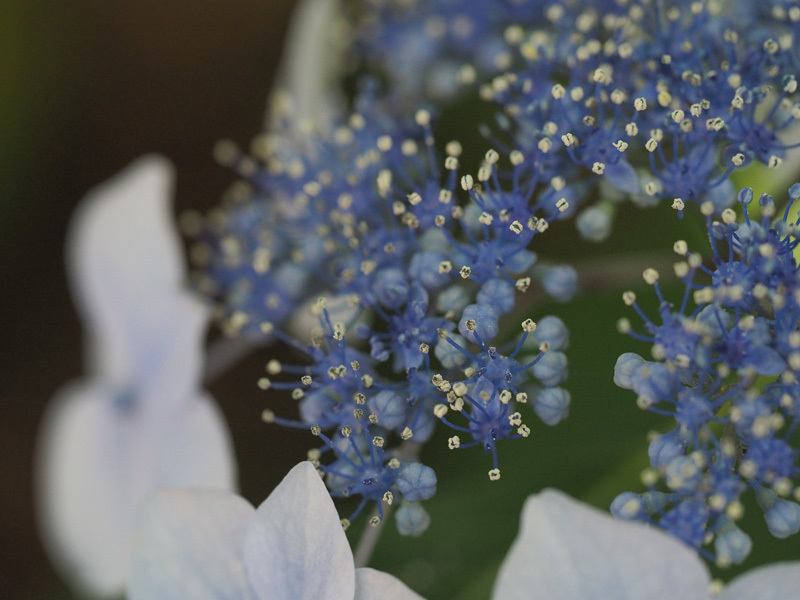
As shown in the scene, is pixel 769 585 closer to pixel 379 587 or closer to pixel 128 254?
pixel 379 587

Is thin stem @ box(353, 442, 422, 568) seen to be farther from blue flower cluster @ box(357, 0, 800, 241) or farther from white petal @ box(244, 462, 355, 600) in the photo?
blue flower cluster @ box(357, 0, 800, 241)

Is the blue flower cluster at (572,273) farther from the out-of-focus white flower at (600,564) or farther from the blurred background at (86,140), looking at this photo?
the blurred background at (86,140)

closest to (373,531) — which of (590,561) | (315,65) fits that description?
(590,561)

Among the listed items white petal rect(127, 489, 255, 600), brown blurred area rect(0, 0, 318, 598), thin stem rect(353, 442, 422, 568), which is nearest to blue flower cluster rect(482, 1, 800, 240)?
thin stem rect(353, 442, 422, 568)

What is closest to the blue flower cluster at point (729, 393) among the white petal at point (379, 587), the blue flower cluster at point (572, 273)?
the blue flower cluster at point (572, 273)

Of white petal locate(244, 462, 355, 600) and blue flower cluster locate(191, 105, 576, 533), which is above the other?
blue flower cluster locate(191, 105, 576, 533)

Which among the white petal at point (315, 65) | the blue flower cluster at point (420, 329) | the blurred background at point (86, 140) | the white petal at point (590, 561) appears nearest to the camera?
the white petal at point (590, 561)
